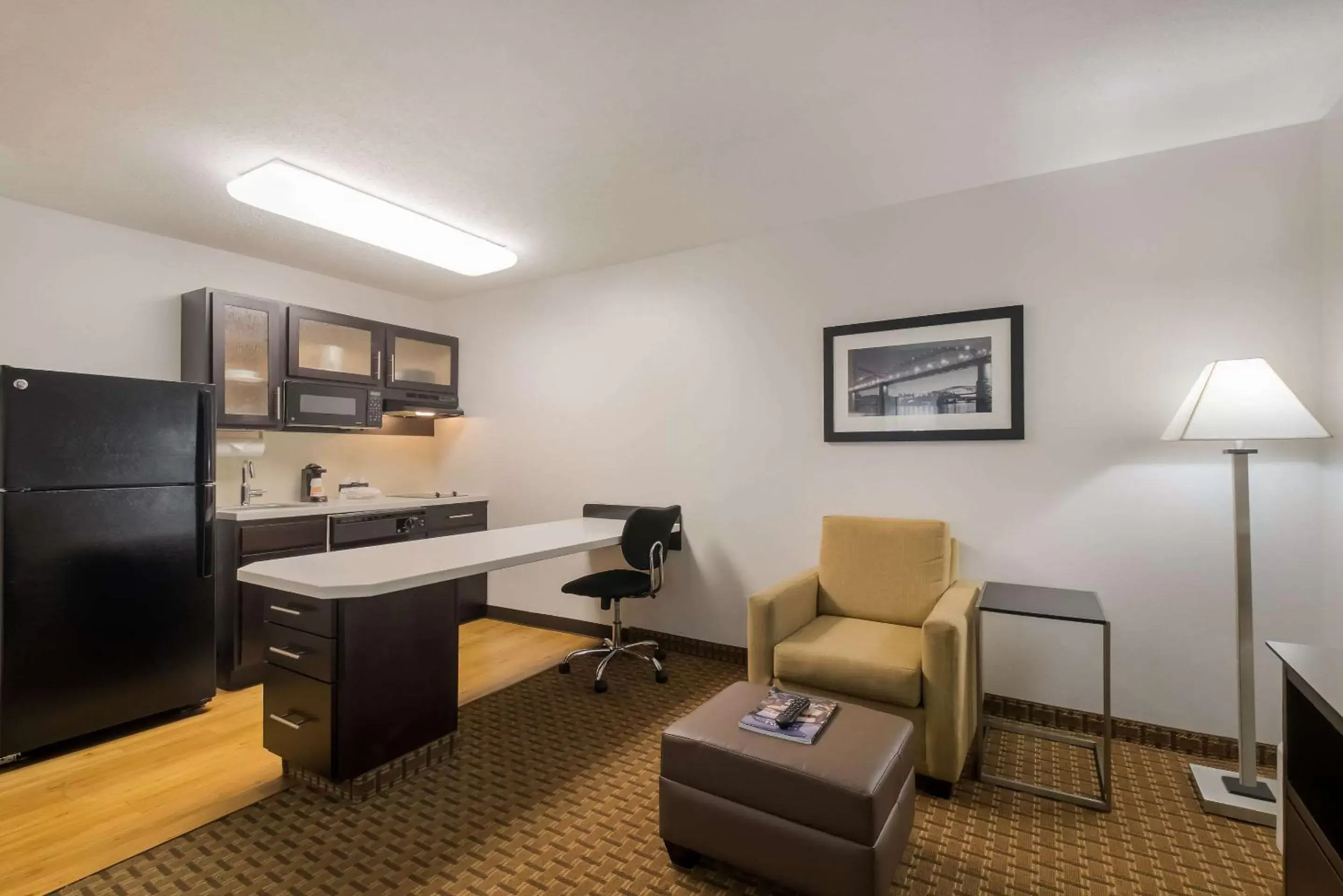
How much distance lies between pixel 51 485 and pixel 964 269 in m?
4.26

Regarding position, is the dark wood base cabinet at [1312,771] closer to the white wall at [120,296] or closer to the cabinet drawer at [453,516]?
the cabinet drawer at [453,516]

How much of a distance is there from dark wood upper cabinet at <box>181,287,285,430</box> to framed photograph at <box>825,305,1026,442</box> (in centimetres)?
332

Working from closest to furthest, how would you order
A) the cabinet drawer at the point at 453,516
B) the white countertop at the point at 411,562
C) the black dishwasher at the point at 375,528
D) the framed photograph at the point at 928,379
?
the white countertop at the point at 411,562, the framed photograph at the point at 928,379, the black dishwasher at the point at 375,528, the cabinet drawer at the point at 453,516

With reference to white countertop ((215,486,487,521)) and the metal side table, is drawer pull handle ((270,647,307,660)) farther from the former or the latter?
the metal side table

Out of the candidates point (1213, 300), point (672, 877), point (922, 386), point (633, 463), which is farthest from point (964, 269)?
point (672, 877)

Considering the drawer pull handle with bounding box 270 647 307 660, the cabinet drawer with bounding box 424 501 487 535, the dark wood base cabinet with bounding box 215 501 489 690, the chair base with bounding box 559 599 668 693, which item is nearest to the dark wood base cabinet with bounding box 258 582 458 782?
the drawer pull handle with bounding box 270 647 307 660

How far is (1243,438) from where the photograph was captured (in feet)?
6.62

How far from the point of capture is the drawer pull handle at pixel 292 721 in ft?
7.25

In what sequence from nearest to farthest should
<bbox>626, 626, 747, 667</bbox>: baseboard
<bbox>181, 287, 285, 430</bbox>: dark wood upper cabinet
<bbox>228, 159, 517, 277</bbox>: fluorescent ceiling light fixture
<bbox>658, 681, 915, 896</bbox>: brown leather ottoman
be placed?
<bbox>658, 681, 915, 896</bbox>: brown leather ottoman
<bbox>228, 159, 517, 277</bbox>: fluorescent ceiling light fixture
<bbox>181, 287, 285, 430</bbox>: dark wood upper cabinet
<bbox>626, 626, 747, 667</bbox>: baseboard

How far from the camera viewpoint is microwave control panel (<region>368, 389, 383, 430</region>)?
4219 millimetres

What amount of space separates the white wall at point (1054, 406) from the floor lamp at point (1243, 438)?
33 centimetres

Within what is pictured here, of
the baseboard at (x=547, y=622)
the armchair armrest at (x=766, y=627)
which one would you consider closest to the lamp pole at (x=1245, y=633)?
the armchair armrest at (x=766, y=627)

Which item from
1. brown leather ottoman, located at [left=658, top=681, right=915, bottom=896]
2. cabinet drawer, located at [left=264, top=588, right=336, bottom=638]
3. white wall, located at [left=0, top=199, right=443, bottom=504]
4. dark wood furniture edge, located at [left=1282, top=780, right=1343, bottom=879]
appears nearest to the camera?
dark wood furniture edge, located at [left=1282, top=780, right=1343, bottom=879]

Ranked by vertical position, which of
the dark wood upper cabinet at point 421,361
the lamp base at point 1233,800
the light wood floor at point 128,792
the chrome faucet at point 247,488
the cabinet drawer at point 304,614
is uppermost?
the dark wood upper cabinet at point 421,361
